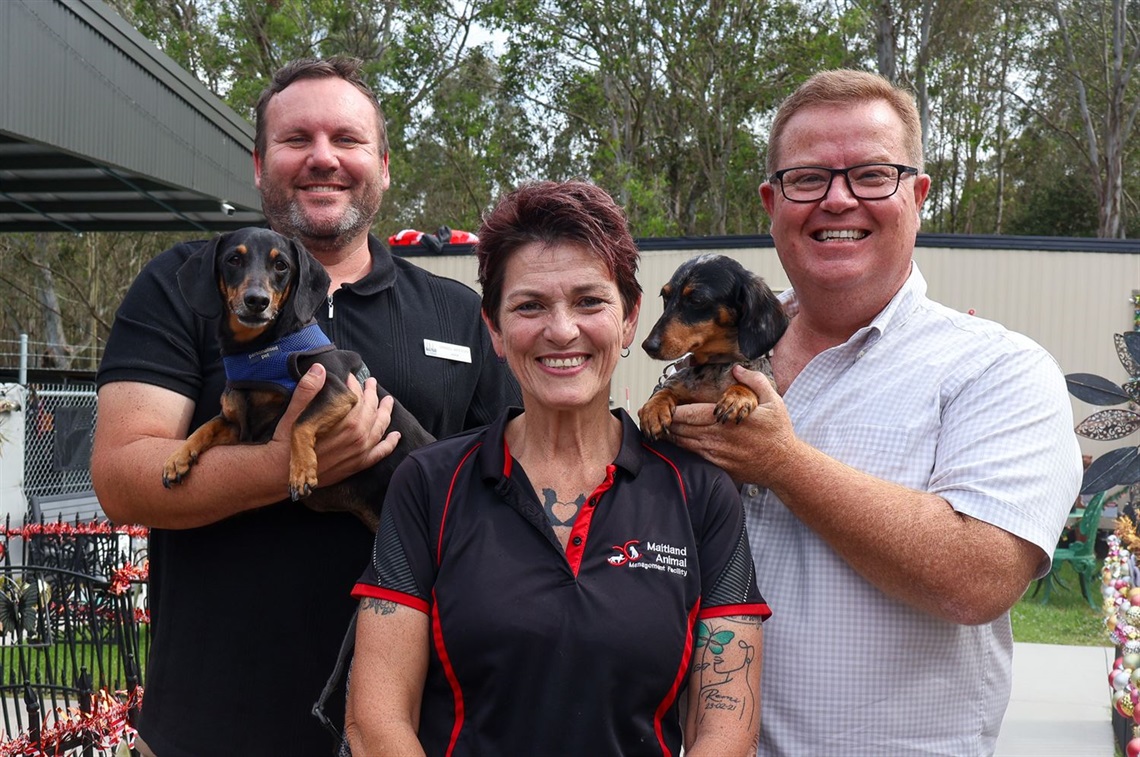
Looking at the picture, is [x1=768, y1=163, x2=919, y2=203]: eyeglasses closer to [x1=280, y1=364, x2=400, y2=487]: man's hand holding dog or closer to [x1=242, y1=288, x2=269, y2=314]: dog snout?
[x1=280, y1=364, x2=400, y2=487]: man's hand holding dog

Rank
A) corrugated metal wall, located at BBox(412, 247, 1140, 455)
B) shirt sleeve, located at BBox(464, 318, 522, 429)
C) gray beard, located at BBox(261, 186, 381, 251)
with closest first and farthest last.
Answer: gray beard, located at BBox(261, 186, 381, 251) → shirt sleeve, located at BBox(464, 318, 522, 429) → corrugated metal wall, located at BBox(412, 247, 1140, 455)

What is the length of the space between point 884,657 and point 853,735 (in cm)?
17

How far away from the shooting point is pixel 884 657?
2.10 metres

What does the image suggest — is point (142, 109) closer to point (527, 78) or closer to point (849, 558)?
point (849, 558)

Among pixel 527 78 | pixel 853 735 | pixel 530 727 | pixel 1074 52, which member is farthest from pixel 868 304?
pixel 1074 52

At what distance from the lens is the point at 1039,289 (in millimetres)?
14750

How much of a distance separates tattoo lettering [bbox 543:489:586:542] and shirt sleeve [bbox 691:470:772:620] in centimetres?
22

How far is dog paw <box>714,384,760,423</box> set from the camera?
2.12 metres

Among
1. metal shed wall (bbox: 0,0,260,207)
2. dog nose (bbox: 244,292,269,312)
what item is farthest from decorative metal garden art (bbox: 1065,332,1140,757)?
metal shed wall (bbox: 0,0,260,207)

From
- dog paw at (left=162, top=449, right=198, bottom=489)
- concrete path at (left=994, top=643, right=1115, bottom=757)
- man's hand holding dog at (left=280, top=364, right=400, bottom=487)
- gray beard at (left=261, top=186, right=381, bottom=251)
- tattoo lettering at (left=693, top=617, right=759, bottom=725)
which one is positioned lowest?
concrete path at (left=994, top=643, right=1115, bottom=757)

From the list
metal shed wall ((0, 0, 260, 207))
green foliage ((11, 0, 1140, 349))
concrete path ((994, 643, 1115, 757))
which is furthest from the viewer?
green foliage ((11, 0, 1140, 349))

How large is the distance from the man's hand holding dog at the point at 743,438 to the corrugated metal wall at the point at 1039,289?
12170mm

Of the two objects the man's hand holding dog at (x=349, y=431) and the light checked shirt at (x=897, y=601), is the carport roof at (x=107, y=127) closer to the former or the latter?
the man's hand holding dog at (x=349, y=431)

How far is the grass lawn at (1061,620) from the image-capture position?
28.6 ft
